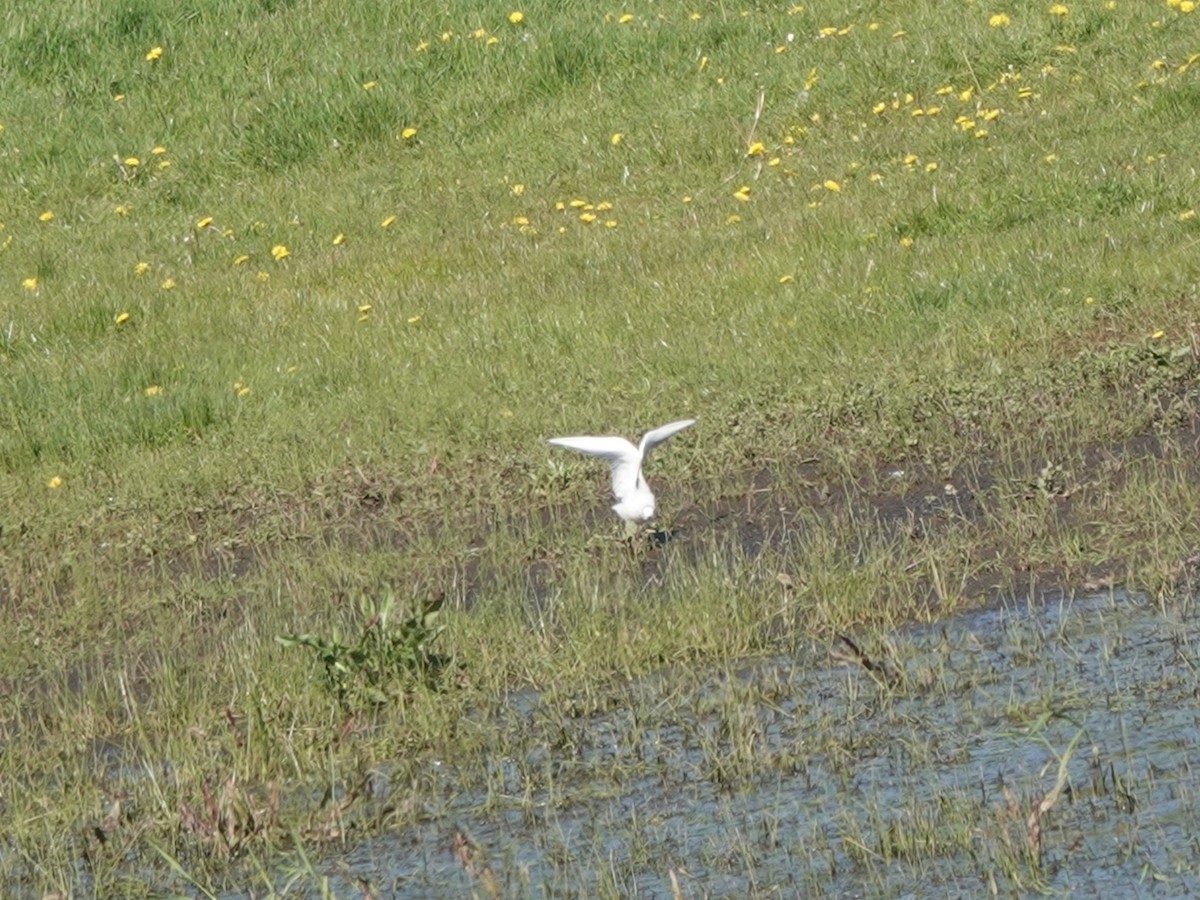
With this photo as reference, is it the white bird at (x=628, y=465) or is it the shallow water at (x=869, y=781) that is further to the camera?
the white bird at (x=628, y=465)

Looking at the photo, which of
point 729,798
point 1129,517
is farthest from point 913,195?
point 729,798

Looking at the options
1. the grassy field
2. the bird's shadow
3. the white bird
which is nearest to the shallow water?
the grassy field

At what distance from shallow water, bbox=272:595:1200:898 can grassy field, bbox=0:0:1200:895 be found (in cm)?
31

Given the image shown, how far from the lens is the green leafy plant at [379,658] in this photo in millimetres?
6016

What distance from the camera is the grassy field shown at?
6.25 m

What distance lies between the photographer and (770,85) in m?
13.1

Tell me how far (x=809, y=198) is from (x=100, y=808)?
273 inches

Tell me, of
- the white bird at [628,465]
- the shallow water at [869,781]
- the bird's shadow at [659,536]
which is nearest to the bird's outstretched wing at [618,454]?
the white bird at [628,465]

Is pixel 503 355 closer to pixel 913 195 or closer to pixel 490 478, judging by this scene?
pixel 490 478

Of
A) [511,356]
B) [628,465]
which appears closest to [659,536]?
[628,465]

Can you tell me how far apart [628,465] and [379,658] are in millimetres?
1419

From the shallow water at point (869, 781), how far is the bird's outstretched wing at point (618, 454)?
3.61ft

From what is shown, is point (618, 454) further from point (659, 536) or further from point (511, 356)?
point (511, 356)

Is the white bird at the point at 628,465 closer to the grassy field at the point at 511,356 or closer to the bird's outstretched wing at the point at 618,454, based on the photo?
the bird's outstretched wing at the point at 618,454
